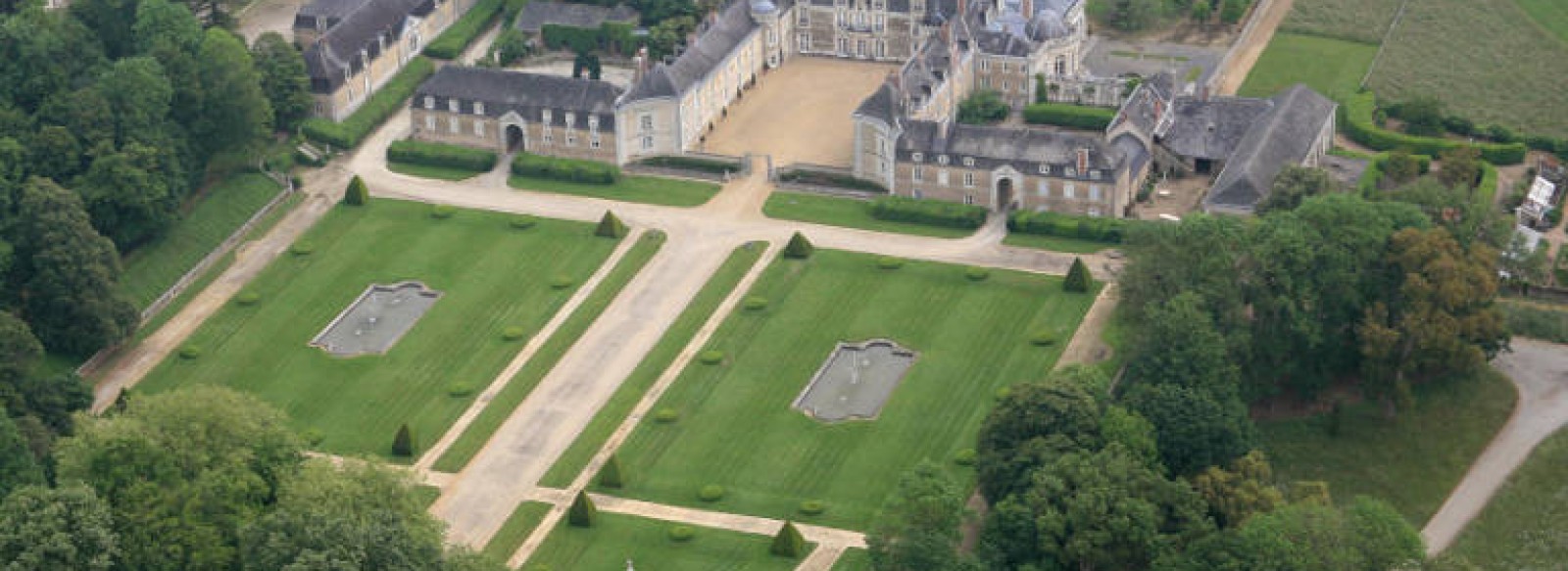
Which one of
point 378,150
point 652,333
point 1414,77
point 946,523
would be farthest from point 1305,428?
point 378,150

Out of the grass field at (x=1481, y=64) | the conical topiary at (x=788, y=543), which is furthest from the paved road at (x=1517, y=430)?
the grass field at (x=1481, y=64)

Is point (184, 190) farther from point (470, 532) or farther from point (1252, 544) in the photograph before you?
point (1252, 544)

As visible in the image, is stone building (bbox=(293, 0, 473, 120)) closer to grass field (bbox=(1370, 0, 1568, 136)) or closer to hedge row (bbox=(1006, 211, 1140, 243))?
hedge row (bbox=(1006, 211, 1140, 243))

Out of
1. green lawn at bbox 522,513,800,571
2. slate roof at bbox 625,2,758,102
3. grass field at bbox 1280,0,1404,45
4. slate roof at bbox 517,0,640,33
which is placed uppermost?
slate roof at bbox 625,2,758,102

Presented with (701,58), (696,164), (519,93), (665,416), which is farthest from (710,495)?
(701,58)

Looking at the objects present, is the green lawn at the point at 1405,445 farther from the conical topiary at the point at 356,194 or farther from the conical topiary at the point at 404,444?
the conical topiary at the point at 356,194

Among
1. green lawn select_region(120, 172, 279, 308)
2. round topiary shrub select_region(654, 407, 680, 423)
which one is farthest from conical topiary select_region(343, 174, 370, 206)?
round topiary shrub select_region(654, 407, 680, 423)

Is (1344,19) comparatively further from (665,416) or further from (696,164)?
(665,416)
